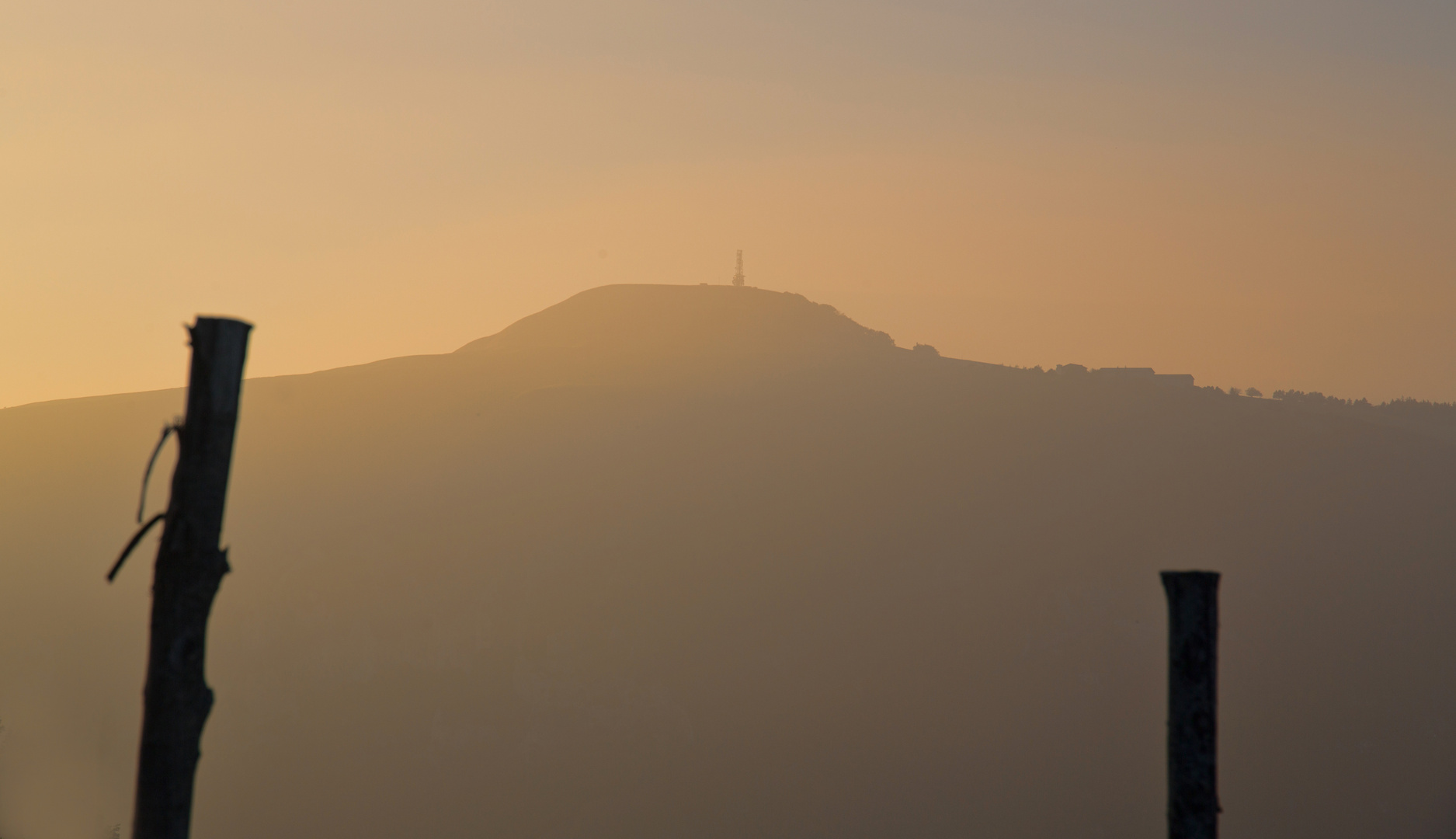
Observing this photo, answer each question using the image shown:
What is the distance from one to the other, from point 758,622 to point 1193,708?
48.9 m

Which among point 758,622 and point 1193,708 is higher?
point 1193,708

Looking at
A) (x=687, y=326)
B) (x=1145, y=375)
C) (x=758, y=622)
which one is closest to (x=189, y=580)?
(x=758, y=622)

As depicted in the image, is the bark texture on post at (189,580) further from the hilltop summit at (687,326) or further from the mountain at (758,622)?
the hilltop summit at (687,326)

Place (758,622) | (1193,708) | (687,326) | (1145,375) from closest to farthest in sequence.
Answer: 1. (1193,708)
2. (758,622)
3. (1145,375)
4. (687,326)

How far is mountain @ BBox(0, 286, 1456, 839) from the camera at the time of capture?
4362 centimetres

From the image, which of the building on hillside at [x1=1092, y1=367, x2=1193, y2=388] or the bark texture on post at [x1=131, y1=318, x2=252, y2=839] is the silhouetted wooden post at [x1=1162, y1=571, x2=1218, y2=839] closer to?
the bark texture on post at [x1=131, y1=318, x2=252, y2=839]

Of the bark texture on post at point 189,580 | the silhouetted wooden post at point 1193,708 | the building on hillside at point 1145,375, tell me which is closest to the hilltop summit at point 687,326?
the building on hillside at point 1145,375

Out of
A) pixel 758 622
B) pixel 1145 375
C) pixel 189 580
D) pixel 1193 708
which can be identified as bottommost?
pixel 758 622

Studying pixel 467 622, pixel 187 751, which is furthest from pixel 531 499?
pixel 187 751

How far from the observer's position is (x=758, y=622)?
173 feet

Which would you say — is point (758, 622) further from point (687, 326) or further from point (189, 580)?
point (687, 326)

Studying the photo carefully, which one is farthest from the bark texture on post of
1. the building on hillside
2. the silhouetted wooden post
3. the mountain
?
the building on hillside

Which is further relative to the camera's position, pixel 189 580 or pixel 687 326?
pixel 687 326

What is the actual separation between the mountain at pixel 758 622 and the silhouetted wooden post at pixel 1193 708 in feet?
130
